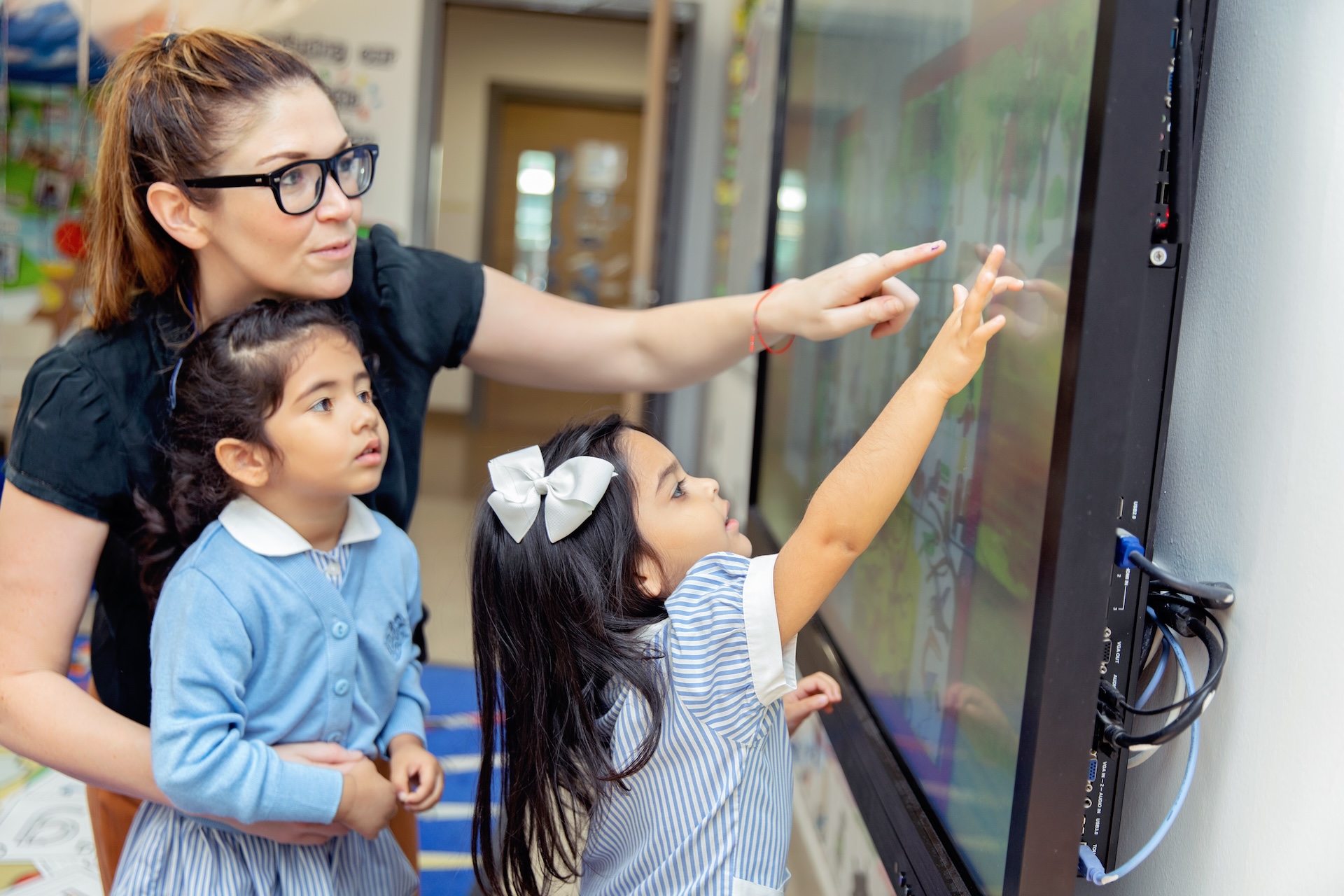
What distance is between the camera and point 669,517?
43.6 inches

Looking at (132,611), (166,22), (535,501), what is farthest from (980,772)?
(166,22)

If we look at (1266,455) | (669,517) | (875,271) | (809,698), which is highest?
(875,271)

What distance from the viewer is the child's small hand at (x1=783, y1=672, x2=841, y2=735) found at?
130 centimetres

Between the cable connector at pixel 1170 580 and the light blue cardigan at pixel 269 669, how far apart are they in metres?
0.84

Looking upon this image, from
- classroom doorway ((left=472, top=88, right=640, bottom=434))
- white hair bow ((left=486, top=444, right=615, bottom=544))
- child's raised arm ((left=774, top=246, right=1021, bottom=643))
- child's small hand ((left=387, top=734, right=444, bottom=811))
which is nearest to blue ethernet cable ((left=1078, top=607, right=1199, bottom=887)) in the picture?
child's raised arm ((left=774, top=246, right=1021, bottom=643))

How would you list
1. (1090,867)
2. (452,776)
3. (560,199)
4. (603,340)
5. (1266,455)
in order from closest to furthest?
(1266,455)
(1090,867)
(603,340)
(452,776)
(560,199)

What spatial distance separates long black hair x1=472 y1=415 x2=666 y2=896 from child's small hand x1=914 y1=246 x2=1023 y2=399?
0.37m

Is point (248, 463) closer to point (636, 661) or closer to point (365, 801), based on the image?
point (365, 801)

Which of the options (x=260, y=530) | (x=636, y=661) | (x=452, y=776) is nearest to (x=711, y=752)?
(x=636, y=661)

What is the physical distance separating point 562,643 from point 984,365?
0.53 m

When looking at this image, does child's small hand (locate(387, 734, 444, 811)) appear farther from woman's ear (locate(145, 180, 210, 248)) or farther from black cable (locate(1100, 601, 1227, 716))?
black cable (locate(1100, 601, 1227, 716))

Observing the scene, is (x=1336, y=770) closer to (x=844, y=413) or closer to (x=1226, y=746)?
(x=1226, y=746)

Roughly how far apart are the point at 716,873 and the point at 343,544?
0.59m

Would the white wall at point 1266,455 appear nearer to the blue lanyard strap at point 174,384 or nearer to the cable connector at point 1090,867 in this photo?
the cable connector at point 1090,867
